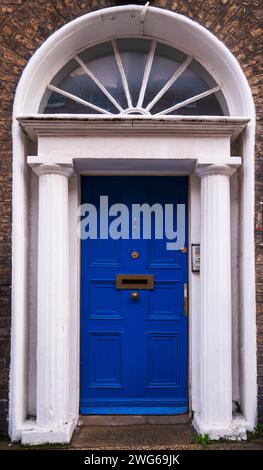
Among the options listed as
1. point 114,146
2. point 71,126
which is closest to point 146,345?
point 114,146

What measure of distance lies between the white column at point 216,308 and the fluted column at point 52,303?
136 cm

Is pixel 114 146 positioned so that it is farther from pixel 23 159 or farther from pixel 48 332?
pixel 48 332

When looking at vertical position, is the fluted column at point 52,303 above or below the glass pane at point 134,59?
below

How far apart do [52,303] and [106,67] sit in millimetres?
2557

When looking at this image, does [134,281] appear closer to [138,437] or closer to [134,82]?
[138,437]

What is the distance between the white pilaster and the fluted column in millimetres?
1368

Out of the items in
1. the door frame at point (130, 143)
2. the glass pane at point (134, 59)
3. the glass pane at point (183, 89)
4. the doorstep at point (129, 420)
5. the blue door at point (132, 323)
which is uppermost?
the glass pane at point (134, 59)

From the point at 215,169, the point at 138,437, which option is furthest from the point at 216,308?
the point at 138,437

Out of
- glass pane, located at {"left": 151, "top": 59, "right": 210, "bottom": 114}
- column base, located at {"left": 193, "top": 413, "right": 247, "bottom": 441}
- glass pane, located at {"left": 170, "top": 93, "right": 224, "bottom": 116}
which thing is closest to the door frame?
column base, located at {"left": 193, "top": 413, "right": 247, "bottom": 441}

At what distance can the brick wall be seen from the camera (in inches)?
144

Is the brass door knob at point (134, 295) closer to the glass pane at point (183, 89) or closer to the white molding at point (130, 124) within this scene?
the white molding at point (130, 124)

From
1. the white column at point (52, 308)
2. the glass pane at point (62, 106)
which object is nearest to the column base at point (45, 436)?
the white column at point (52, 308)

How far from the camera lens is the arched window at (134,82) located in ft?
13.0

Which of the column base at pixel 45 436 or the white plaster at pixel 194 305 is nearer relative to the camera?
the column base at pixel 45 436
